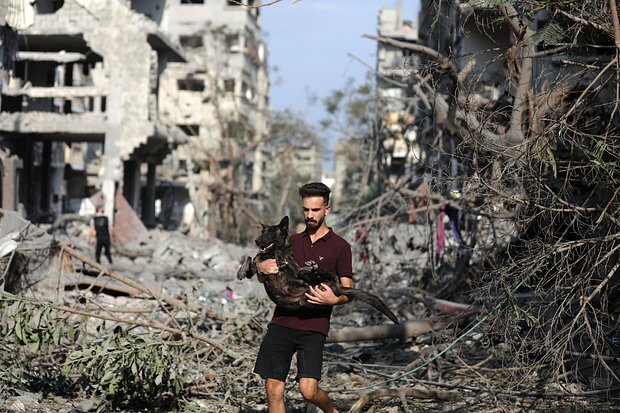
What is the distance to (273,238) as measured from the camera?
17.3 ft

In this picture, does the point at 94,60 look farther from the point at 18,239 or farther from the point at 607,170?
the point at 607,170

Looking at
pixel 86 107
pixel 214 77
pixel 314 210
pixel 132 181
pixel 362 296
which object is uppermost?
pixel 214 77

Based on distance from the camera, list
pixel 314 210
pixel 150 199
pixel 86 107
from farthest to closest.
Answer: pixel 86 107 → pixel 150 199 → pixel 314 210

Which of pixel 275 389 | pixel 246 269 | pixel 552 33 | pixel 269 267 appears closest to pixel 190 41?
pixel 552 33

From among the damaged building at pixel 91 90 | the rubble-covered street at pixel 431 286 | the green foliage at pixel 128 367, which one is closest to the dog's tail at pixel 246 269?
the rubble-covered street at pixel 431 286

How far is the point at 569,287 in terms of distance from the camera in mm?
5918

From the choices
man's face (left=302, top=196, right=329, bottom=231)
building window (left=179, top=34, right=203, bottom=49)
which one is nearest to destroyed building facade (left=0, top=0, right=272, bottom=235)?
building window (left=179, top=34, right=203, bottom=49)

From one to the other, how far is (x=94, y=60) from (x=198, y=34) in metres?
26.5

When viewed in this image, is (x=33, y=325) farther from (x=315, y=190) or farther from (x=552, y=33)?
(x=552, y=33)

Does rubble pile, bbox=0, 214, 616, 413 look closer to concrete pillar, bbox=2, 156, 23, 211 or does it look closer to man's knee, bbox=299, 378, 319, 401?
man's knee, bbox=299, 378, 319, 401

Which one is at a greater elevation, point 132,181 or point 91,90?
point 91,90

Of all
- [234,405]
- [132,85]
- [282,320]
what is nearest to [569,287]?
[282,320]

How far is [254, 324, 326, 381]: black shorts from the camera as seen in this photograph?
525cm

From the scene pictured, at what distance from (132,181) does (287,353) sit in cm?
2536
